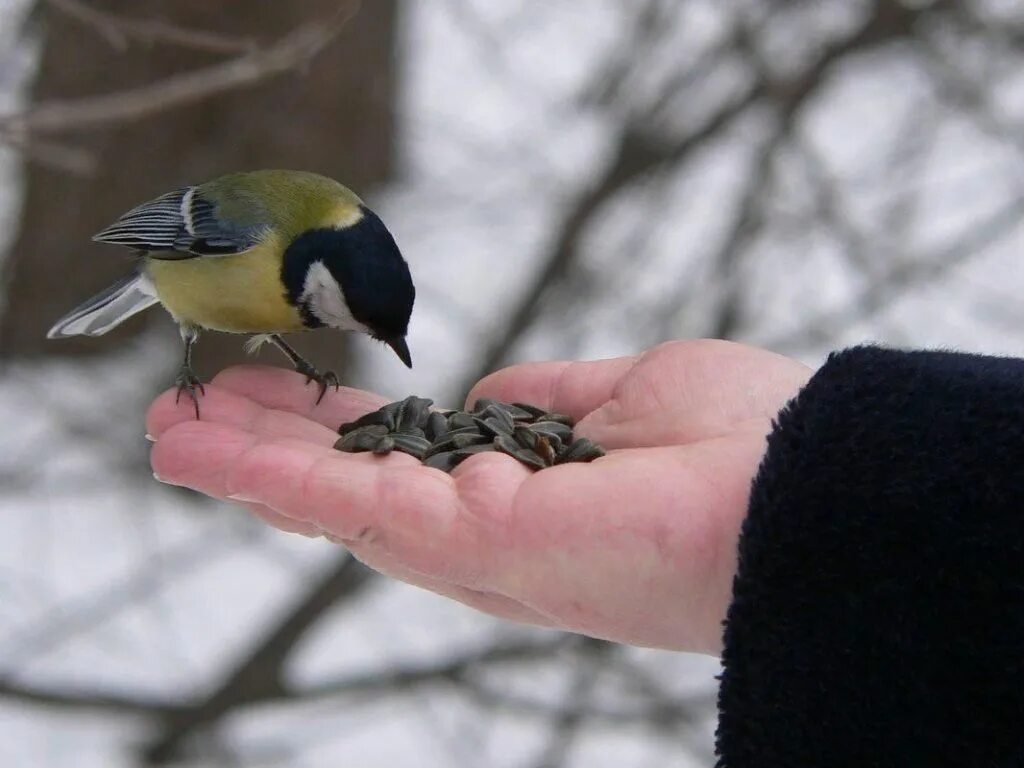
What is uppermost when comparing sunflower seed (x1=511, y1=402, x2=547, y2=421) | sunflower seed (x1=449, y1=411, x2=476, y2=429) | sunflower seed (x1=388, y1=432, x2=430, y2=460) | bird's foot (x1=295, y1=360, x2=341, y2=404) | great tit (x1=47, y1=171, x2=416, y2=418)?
great tit (x1=47, y1=171, x2=416, y2=418)

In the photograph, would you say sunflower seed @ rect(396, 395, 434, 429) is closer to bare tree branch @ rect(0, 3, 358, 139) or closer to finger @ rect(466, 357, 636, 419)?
finger @ rect(466, 357, 636, 419)

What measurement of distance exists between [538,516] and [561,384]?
72cm

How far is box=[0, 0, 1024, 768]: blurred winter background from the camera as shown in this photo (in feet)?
11.7

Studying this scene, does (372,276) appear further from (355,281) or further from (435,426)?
(435,426)

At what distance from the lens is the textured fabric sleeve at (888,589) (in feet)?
3.70

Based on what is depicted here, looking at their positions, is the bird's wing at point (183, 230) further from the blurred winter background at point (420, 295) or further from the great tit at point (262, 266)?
the blurred winter background at point (420, 295)

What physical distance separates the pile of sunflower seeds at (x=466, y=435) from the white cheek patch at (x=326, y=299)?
0.16 metres

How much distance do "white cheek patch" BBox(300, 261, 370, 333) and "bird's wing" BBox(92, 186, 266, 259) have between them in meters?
0.17

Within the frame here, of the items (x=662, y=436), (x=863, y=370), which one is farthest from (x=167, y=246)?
(x=863, y=370)

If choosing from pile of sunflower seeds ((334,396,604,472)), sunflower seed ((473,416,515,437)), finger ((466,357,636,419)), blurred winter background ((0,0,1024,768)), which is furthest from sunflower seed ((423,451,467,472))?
blurred winter background ((0,0,1024,768))

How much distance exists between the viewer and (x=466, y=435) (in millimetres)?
1936

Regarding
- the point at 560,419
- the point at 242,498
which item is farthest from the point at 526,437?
the point at 242,498

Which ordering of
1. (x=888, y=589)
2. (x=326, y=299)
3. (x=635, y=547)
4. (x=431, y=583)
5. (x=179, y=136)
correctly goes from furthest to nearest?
(x=179, y=136) < (x=326, y=299) < (x=431, y=583) < (x=635, y=547) < (x=888, y=589)

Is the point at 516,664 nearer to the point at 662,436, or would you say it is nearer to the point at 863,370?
the point at 662,436
